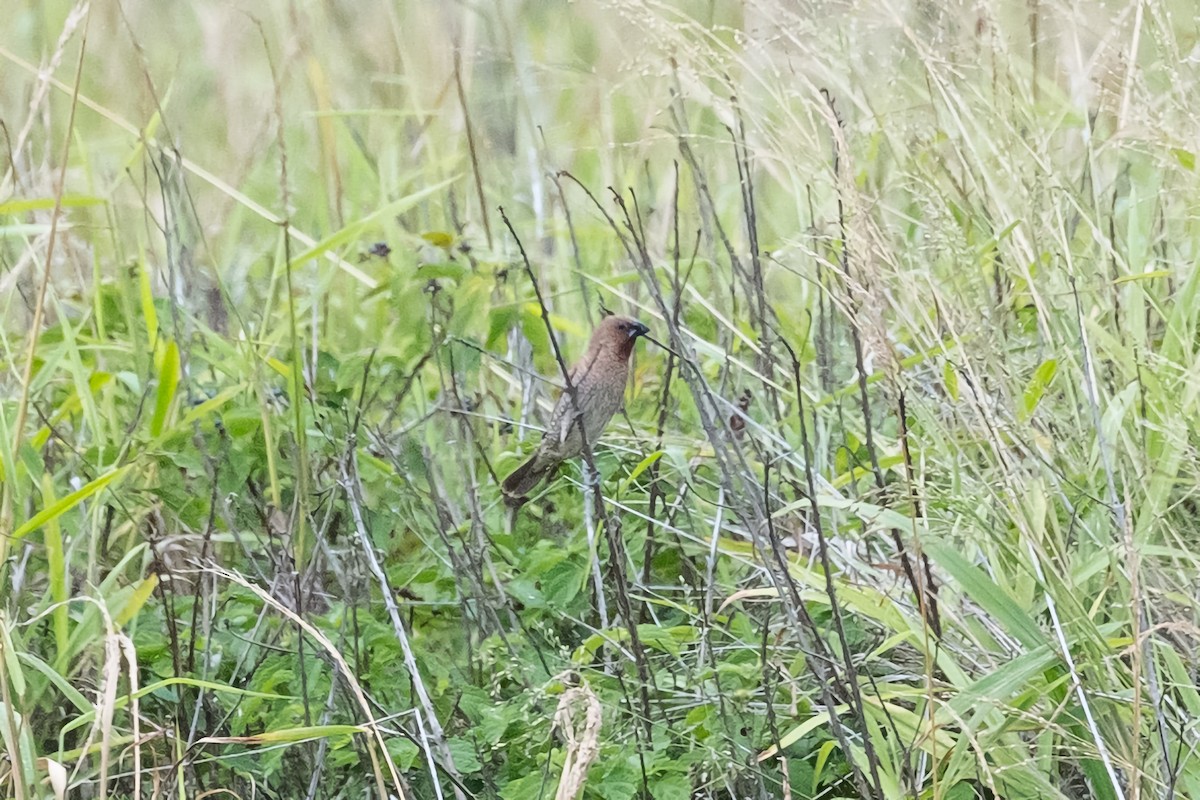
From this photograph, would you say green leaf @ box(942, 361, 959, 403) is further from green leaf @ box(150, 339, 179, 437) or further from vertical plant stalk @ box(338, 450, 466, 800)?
green leaf @ box(150, 339, 179, 437)

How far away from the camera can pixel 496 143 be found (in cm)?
386

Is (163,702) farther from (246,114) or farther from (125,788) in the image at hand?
(246,114)

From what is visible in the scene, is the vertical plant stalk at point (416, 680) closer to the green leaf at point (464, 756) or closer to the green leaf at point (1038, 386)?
the green leaf at point (464, 756)

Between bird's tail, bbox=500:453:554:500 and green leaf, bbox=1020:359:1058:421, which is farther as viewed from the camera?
bird's tail, bbox=500:453:554:500

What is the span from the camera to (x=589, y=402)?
2428mm

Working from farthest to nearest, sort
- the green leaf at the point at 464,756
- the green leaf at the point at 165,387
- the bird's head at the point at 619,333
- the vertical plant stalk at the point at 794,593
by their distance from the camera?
the bird's head at the point at 619,333 < the green leaf at the point at 165,387 < the green leaf at the point at 464,756 < the vertical plant stalk at the point at 794,593

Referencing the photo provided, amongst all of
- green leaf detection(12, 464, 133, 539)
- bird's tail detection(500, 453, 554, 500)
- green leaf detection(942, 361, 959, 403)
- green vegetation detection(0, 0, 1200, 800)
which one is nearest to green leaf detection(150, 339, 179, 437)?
green vegetation detection(0, 0, 1200, 800)

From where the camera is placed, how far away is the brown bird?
7.50 ft

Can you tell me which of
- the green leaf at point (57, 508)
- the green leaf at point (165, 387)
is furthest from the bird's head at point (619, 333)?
the green leaf at point (57, 508)

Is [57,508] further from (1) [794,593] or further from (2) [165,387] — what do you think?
(1) [794,593]

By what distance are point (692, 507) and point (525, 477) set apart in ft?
1.01

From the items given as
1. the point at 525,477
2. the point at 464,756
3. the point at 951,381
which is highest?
the point at 951,381

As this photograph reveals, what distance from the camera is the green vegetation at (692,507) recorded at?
61.2 inches

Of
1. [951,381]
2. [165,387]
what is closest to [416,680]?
[165,387]
